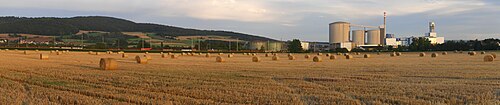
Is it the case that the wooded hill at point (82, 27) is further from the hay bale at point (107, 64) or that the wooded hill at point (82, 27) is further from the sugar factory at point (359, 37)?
the hay bale at point (107, 64)

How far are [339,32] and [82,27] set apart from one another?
70.0 meters

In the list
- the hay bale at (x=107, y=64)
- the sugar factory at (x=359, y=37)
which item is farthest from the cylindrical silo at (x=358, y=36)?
the hay bale at (x=107, y=64)

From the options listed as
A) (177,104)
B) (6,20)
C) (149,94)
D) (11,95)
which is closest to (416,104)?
(177,104)

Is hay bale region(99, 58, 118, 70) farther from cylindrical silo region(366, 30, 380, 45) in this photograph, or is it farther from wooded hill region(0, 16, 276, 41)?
cylindrical silo region(366, 30, 380, 45)

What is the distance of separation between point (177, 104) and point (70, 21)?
152962 millimetres

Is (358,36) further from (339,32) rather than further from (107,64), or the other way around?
(107,64)

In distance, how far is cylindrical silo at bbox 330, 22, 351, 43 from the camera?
5187 inches

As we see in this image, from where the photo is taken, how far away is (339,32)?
5202 inches

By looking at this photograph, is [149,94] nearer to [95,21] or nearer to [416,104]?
[416,104]

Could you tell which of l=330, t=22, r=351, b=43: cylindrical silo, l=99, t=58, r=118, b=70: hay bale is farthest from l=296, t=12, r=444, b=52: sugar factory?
l=99, t=58, r=118, b=70: hay bale

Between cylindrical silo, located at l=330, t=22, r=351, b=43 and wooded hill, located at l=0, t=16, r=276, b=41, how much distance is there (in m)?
32.6

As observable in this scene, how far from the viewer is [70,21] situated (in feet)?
499

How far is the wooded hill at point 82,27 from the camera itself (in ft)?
442

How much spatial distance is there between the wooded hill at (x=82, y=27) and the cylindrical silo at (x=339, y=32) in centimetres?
3260
